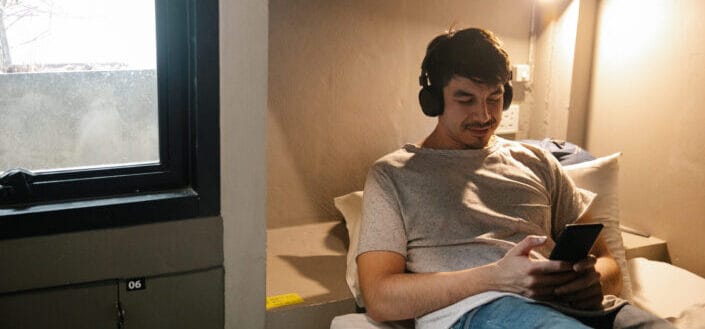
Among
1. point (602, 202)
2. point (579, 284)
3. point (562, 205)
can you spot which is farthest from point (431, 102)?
point (602, 202)

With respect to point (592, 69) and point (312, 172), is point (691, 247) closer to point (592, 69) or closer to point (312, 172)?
point (592, 69)

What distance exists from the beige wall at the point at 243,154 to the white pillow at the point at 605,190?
1.03m

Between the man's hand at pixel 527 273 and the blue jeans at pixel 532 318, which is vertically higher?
the man's hand at pixel 527 273

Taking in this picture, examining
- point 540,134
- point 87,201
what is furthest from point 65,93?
point 540,134

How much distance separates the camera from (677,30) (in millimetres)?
2152

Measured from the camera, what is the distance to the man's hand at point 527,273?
139 cm

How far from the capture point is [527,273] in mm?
1397

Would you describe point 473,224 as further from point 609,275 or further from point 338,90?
point 338,90

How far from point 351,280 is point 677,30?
1.33 metres

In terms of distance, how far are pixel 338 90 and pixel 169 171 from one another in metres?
0.88

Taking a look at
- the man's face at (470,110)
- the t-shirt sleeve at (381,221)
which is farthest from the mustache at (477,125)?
the t-shirt sleeve at (381,221)

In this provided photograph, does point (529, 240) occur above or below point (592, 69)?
below

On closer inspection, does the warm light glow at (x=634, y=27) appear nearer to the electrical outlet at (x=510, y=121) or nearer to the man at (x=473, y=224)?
the electrical outlet at (x=510, y=121)

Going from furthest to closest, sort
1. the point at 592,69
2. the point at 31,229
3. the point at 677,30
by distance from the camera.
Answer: the point at 592,69, the point at 677,30, the point at 31,229
